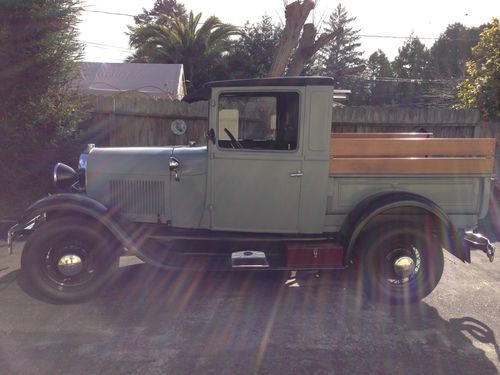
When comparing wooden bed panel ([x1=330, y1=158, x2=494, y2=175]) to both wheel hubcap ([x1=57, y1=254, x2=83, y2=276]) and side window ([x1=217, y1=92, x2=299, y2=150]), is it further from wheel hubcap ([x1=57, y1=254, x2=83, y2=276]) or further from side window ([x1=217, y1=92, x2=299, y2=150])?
wheel hubcap ([x1=57, y1=254, x2=83, y2=276])

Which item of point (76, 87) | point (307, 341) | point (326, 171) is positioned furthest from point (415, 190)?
point (76, 87)

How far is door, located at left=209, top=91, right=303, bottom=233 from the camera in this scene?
4133mm

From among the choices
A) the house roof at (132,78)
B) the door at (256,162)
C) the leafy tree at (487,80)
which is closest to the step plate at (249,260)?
the door at (256,162)

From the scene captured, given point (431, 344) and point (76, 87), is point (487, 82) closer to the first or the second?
point (431, 344)

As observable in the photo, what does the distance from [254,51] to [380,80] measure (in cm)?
1938

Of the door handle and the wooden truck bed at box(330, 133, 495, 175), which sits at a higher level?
the wooden truck bed at box(330, 133, 495, 175)

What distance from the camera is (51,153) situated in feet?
24.7

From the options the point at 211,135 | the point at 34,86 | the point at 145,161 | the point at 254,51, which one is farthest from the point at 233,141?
the point at 254,51

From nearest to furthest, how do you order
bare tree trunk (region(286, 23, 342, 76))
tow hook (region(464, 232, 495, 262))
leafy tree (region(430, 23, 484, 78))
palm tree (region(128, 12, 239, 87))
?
1. tow hook (region(464, 232, 495, 262))
2. bare tree trunk (region(286, 23, 342, 76))
3. palm tree (region(128, 12, 239, 87))
4. leafy tree (region(430, 23, 484, 78))

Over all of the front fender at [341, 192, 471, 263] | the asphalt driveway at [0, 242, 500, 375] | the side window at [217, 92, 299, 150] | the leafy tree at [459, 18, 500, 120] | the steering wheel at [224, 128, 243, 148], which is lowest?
the asphalt driveway at [0, 242, 500, 375]

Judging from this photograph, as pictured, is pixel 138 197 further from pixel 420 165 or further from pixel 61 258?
pixel 420 165

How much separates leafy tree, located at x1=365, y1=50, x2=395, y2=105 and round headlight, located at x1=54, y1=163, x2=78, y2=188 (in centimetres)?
3975

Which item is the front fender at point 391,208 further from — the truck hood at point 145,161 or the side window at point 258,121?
the truck hood at point 145,161

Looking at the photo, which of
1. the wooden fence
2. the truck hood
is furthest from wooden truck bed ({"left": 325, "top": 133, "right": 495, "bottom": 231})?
the wooden fence
